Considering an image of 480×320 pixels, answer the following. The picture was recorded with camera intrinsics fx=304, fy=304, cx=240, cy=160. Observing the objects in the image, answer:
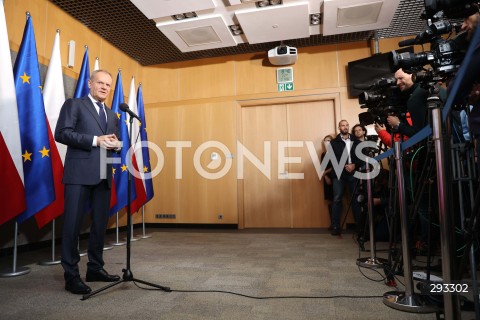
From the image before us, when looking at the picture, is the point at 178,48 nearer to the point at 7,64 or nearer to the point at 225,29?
the point at 225,29

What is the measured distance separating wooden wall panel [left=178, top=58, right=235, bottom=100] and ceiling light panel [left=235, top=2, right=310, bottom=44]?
938 millimetres

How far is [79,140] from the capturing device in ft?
6.27

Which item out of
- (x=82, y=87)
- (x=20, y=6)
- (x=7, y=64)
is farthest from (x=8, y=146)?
(x=20, y=6)

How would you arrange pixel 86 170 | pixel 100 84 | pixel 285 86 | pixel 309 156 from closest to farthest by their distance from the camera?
pixel 86 170, pixel 100 84, pixel 309 156, pixel 285 86

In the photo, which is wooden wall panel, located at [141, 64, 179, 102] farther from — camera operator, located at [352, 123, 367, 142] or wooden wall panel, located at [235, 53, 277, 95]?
camera operator, located at [352, 123, 367, 142]

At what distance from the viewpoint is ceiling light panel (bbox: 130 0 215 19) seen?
135 inches

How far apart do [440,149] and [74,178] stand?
1999 mm

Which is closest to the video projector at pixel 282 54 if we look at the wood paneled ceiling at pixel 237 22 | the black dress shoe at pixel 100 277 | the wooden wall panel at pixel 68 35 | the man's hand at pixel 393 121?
the wood paneled ceiling at pixel 237 22

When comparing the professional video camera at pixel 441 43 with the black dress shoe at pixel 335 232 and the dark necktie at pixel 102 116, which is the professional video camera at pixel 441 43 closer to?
the dark necktie at pixel 102 116

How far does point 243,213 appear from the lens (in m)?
5.04

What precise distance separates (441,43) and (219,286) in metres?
1.80

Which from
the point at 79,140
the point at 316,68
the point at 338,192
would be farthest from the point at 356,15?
the point at 79,140

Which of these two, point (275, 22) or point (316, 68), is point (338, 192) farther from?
point (275, 22)

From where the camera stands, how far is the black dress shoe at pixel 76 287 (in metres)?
1.86
